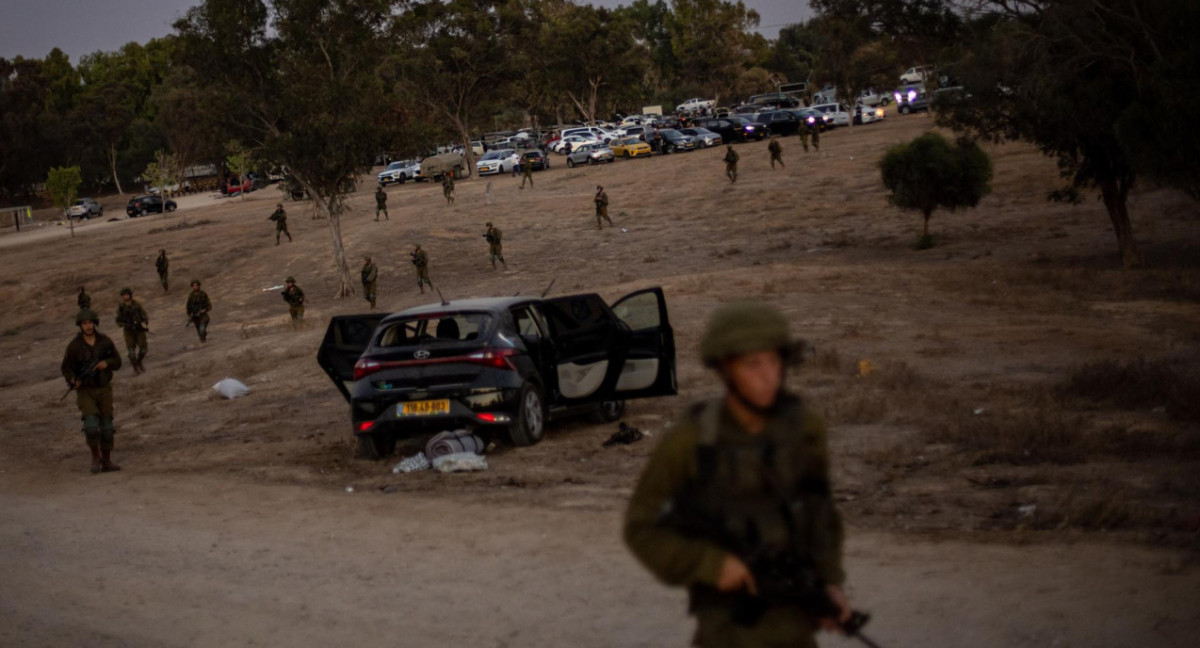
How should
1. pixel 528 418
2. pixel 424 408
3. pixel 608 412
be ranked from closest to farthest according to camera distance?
pixel 424 408 → pixel 528 418 → pixel 608 412

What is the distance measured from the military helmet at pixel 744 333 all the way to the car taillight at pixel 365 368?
8.07m

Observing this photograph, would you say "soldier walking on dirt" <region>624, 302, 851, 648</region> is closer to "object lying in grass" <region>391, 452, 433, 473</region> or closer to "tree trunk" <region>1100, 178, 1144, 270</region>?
"object lying in grass" <region>391, 452, 433, 473</region>

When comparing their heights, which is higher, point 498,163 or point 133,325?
point 498,163

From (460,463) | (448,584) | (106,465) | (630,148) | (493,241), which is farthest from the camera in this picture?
(630,148)

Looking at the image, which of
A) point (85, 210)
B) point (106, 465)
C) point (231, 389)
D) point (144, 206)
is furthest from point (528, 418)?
point (85, 210)

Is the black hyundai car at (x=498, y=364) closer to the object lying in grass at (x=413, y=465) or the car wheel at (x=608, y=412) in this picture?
the car wheel at (x=608, y=412)

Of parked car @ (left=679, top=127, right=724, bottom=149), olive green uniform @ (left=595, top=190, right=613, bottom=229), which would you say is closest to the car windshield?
olive green uniform @ (left=595, top=190, right=613, bottom=229)

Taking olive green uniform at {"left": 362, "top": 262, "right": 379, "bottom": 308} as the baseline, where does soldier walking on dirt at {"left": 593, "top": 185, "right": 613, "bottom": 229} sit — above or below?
above

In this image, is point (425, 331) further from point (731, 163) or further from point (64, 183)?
point (64, 183)

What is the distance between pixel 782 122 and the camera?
62406 millimetres

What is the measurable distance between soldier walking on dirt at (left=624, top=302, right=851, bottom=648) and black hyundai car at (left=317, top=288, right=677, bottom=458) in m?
7.54

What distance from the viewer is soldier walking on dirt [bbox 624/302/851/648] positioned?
2.87 m

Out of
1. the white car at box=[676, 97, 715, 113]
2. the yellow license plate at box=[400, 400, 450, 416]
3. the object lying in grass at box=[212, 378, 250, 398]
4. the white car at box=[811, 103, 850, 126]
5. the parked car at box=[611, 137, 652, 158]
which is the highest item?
the white car at box=[676, 97, 715, 113]

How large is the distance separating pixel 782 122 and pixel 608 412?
52.4m
